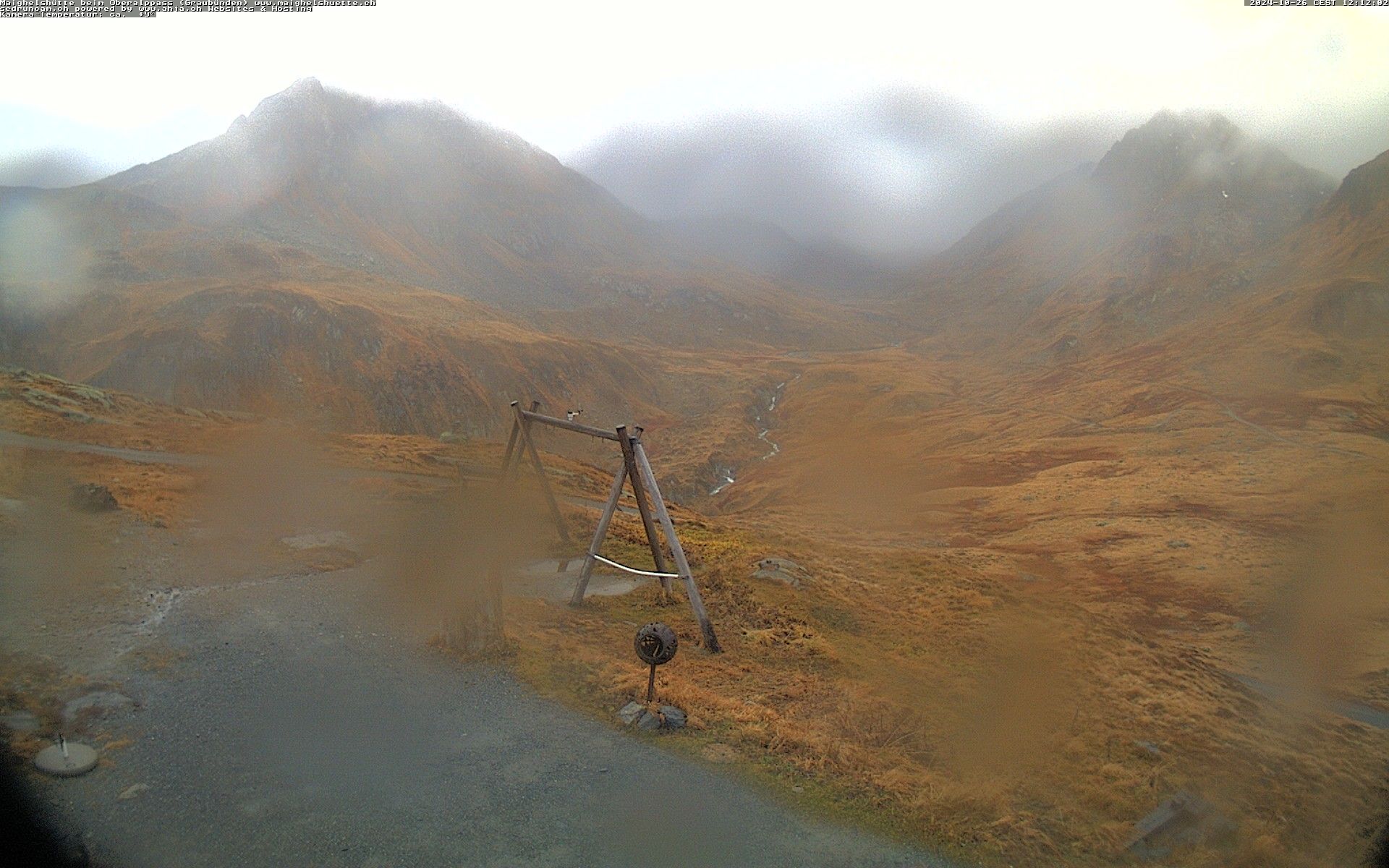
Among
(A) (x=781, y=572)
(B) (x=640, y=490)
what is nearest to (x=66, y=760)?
(B) (x=640, y=490)

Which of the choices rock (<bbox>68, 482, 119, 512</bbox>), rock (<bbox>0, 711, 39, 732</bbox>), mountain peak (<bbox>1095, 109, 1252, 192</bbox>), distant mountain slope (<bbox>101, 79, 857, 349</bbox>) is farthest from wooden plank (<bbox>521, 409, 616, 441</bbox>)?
mountain peak (<bbox>1095, 109, 1252, 192</bbox>)

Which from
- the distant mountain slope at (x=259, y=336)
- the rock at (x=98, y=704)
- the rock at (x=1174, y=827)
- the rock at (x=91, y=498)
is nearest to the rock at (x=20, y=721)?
the rock at (x=98, y=704)

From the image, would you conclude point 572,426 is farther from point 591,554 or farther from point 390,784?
point 390,784

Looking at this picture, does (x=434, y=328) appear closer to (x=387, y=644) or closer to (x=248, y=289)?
(x=248, y=289)

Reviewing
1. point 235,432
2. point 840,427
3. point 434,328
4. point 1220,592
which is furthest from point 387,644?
point 840,427

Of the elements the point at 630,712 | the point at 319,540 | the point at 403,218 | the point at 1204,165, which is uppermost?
the point at 1204,165

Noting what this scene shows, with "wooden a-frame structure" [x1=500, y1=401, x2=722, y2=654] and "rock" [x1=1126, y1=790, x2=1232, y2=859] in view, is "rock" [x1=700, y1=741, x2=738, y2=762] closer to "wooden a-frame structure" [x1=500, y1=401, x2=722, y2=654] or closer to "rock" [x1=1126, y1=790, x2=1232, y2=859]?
"wooden a-frame structure" [x1=500, y1=401, x2=722, y2=654]

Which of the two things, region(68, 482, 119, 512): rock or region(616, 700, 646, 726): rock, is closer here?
region(616, 700, 646, 726): rock
